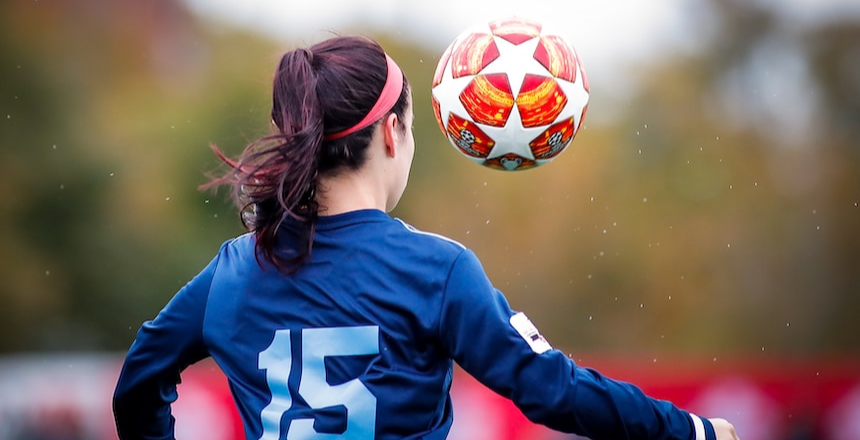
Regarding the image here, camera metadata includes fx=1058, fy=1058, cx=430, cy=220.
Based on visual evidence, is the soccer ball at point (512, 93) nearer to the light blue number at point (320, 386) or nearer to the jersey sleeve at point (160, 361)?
the jersey sleeve at point (160, 361)

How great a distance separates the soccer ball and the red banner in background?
5066mm

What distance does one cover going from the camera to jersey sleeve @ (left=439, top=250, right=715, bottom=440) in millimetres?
2477

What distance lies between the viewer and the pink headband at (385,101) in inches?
104

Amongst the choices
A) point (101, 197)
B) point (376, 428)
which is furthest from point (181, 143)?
point (376, 428)

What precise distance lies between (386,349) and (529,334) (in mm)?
344

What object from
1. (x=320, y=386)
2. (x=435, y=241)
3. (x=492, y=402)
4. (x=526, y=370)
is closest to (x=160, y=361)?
(x=320, y=386)

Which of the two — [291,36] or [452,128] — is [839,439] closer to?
[452,128]

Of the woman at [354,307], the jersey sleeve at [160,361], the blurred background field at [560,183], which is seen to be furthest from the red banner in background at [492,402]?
the blurred background field at [560,183]

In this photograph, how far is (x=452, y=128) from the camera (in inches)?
156

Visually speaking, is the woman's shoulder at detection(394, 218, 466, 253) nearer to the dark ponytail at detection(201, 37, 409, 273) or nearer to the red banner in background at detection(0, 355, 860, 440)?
the dark ponytail at detection(201, 37, 409, 273)

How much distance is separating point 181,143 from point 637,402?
68.7 ft

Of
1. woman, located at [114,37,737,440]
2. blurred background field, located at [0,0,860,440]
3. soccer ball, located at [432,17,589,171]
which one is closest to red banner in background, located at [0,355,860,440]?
soccer ball, located at [432,17,589,171]

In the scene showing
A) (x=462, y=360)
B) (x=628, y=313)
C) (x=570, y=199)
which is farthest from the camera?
(x=570, y=199)

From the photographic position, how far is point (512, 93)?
3836mm
